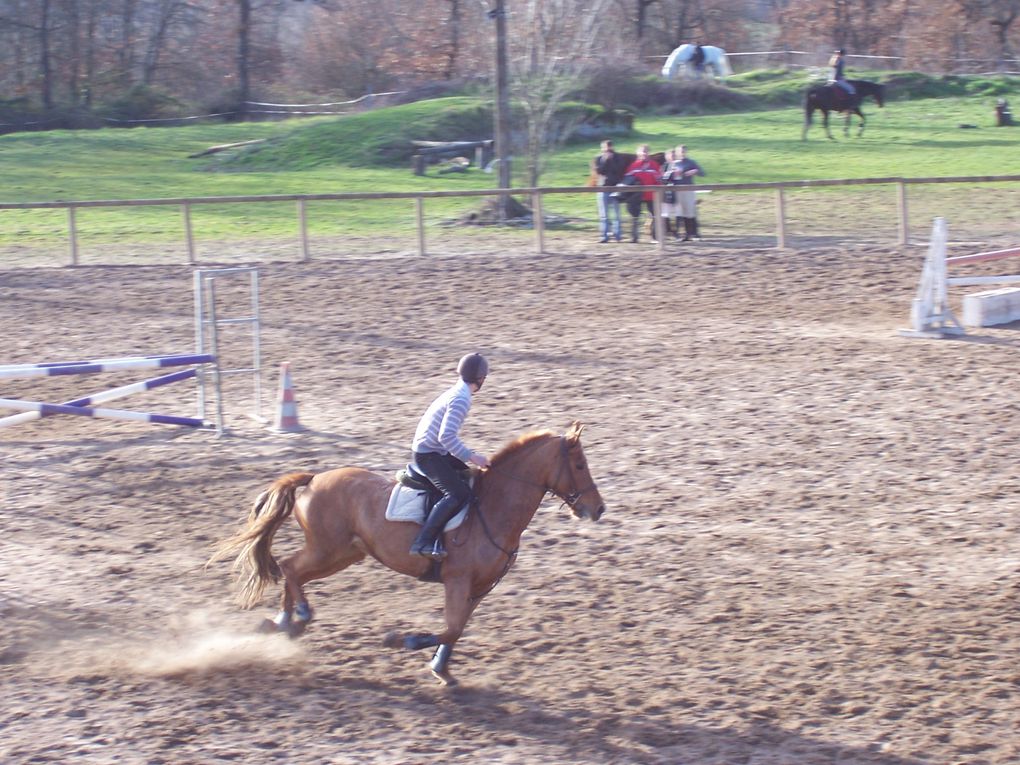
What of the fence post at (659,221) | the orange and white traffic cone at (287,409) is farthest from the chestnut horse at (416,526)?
the fence post at (659,221)

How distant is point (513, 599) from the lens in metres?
7.73

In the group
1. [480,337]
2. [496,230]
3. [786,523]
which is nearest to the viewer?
[786,523]

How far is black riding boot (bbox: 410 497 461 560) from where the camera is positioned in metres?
6.59

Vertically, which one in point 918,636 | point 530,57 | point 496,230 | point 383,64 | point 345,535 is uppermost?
point 383,64

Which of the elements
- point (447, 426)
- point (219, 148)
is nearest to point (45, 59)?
point (219, 148)

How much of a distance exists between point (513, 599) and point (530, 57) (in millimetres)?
20091

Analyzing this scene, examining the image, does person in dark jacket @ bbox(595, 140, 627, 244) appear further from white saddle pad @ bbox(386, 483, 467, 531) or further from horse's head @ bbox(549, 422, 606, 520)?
white saddle pad @ bbox(386, 483, 467, 531)

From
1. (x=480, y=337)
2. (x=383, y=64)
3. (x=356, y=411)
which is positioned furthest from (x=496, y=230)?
(x=383, y=64)

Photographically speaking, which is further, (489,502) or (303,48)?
(303,48)

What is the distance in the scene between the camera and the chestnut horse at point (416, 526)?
6625 mm

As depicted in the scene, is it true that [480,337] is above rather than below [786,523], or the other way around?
above

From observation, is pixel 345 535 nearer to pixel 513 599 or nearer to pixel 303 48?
pixel 513 599

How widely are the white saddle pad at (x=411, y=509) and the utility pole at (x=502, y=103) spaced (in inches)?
691

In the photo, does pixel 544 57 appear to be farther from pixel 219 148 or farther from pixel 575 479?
pixel 575 479
